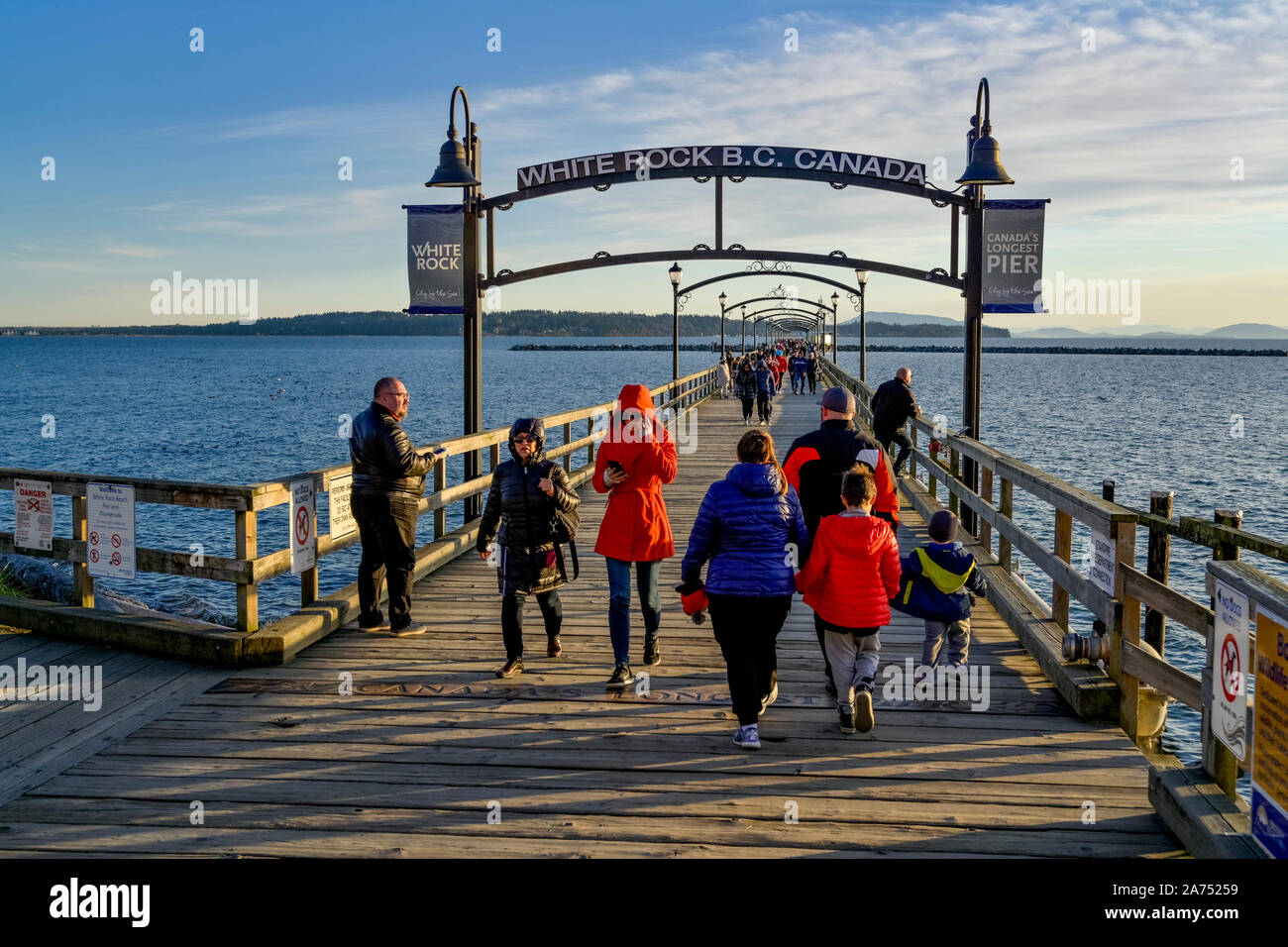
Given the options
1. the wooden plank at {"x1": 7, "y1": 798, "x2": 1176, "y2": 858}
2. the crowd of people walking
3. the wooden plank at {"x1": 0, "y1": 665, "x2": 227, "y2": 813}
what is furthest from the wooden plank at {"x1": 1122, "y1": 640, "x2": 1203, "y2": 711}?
the wooden plank at {"x1": 0, "y1": 665, "x2": 227, "y2": 813}

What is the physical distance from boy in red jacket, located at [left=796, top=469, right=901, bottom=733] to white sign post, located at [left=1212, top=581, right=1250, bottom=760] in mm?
1648

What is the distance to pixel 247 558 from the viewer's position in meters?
6.88

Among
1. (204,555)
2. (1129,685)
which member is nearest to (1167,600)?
(1129,685)

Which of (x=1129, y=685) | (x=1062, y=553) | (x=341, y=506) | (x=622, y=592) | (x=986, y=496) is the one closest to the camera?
(x=1129, y=685)

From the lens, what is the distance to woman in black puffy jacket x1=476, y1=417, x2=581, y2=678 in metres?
6.61

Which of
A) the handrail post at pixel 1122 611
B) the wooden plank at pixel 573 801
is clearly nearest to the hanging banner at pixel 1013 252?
the handrail post at pixel 1122 611

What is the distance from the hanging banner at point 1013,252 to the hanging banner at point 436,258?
553 cm

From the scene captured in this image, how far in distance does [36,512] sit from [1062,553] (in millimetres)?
6946

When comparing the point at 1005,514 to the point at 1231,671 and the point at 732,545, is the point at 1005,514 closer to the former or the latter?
the point at 732,545

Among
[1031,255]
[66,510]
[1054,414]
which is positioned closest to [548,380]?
[1054,414]

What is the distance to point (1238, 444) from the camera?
52.4 m

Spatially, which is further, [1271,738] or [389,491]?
[389,491]

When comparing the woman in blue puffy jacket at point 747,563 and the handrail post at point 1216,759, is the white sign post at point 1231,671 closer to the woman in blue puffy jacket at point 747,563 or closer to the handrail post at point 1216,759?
the handrail post at point 1216,759
